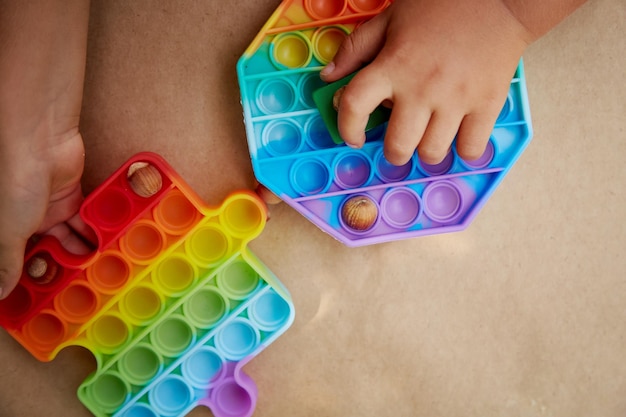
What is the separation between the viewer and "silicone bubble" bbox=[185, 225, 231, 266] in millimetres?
661

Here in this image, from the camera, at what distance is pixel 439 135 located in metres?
0.61

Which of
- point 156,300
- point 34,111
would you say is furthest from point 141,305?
point 34,111

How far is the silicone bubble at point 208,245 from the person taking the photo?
66cm

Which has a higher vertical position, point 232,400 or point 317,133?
point 317,133

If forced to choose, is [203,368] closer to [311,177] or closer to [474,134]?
[311,177]

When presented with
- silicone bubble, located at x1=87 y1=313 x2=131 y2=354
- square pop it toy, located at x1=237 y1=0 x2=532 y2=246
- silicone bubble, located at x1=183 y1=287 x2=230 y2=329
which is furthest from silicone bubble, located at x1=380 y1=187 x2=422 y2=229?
silicone bubble, located at x1=87 y1=313 x2=131 y2=354

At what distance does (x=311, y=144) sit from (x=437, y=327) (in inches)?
10.8

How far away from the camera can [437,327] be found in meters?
0.72

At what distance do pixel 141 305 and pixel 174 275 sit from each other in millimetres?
52

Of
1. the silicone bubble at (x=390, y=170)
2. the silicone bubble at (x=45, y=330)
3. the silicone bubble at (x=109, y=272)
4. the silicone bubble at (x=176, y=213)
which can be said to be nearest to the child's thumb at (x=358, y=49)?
the silicone bubble at (x=390, y=170)

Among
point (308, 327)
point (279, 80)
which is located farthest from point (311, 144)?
point (308, 327)

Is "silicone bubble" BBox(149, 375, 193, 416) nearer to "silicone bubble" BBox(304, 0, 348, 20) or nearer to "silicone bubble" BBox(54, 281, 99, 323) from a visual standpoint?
"silicone bubble" BBox(54, 281, 99, 323)

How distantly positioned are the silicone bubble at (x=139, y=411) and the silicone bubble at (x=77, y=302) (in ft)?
0.38

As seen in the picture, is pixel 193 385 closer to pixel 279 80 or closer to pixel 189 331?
pixel 189 331
